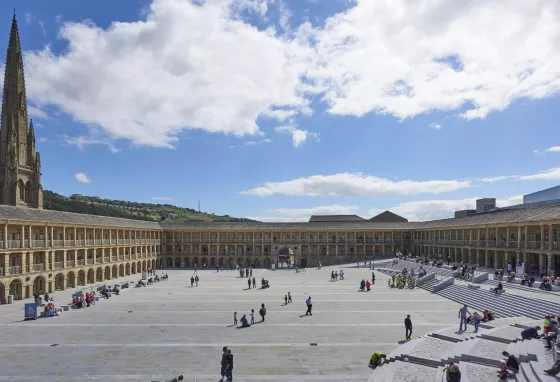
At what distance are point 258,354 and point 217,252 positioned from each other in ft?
176

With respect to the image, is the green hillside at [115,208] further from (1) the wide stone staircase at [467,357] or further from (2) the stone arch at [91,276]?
(1) the wide stone staircase at [467,357]

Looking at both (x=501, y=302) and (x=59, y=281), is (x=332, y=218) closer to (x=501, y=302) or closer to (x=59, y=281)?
(x=59, y=281)

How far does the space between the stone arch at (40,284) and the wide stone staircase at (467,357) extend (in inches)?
1330

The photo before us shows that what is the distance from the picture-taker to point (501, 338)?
1728 centimetres

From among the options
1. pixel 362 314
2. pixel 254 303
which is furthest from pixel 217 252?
pixel 362 314

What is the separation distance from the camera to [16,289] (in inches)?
1374

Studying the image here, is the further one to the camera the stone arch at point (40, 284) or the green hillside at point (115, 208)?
the green hillside at point (115, 208)

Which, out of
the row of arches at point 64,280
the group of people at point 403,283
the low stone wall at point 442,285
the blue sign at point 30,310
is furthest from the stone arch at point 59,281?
the low stone wall at point 442,285

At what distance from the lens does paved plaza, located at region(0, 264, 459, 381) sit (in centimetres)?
1591

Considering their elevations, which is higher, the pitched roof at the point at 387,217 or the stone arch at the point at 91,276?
the pitched roof at the point at 387,217

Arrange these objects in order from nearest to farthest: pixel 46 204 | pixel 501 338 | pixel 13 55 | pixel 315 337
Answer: pixel 501 338 → pixel 315 337 → pixel 13 55 → pixel 46 204

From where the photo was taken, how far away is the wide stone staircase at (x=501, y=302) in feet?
74.9

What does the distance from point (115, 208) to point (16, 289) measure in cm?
12318

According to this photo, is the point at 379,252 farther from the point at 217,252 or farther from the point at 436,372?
the point at 436,372
